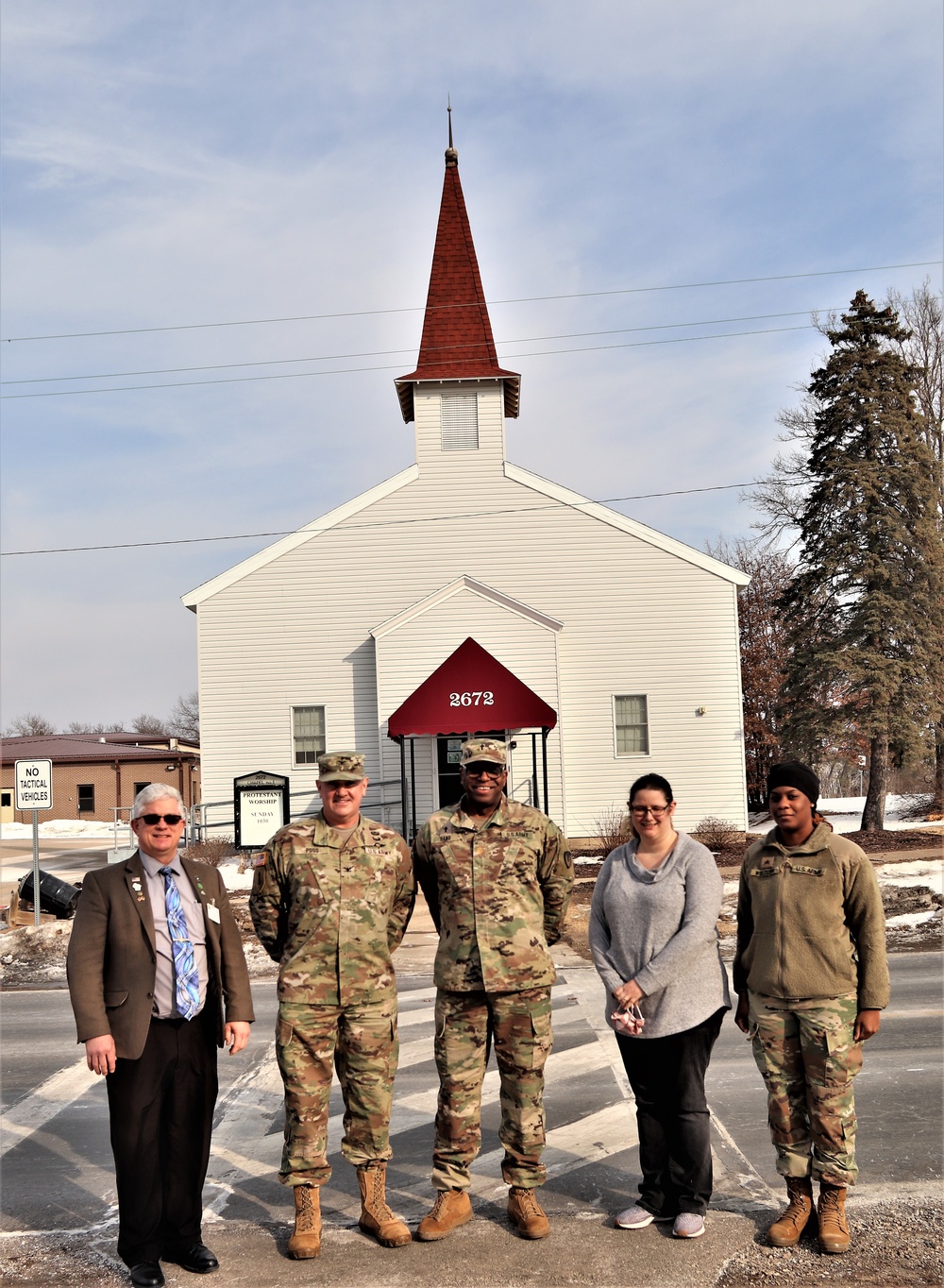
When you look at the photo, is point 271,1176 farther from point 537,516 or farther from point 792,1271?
point 537,516

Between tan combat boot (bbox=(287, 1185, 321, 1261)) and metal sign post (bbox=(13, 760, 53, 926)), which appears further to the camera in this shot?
metal sign post (bbox=(13, 760, 53, 926))

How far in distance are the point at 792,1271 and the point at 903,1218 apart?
2.49 ft

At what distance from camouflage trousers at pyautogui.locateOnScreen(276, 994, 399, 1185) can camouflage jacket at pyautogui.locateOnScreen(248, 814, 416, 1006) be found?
0.08 m

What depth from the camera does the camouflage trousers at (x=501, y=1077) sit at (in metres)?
5.05

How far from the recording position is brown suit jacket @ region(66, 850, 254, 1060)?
185 inches

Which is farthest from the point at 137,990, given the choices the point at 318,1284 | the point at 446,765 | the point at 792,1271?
the point at 446,765

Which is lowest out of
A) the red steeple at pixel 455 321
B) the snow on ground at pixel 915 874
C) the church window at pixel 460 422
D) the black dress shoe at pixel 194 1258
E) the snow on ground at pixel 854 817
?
the snow on ground at pixel 854 817

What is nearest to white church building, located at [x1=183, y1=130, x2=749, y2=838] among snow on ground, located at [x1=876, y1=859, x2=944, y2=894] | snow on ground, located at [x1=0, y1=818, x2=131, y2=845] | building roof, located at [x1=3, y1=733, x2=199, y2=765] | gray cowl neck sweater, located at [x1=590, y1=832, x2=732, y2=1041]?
snow on ground, located at [x1=876, y1=859, x2=944, y2=894]

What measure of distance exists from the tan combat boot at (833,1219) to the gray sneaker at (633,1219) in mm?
727

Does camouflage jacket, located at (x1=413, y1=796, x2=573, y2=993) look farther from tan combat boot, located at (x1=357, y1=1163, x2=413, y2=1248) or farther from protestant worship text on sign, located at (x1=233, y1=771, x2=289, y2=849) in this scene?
protestant worship text on sign, located at (x1=233, y1=771, x2=289, y2=849)

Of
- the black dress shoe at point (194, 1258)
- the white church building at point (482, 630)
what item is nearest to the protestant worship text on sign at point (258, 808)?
the white church building at point (482, 630)

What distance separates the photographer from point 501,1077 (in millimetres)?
5133

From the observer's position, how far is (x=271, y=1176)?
5.92m

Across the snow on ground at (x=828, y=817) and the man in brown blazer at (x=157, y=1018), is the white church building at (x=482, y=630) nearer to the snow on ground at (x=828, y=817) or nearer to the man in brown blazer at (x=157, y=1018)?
the snow on ground at (x=828, y=817)
